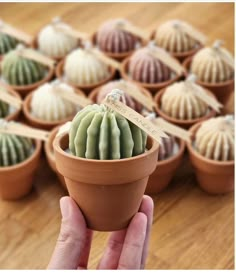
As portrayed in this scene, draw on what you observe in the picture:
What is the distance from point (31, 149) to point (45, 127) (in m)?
0.10

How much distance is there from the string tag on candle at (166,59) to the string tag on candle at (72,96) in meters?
0.23

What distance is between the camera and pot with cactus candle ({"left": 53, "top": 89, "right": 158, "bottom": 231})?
0.60 m

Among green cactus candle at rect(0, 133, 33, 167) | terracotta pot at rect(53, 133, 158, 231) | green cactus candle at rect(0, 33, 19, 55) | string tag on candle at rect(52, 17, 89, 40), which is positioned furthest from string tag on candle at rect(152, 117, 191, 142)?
green cactus candle at rect(0, 33, 19, 55)

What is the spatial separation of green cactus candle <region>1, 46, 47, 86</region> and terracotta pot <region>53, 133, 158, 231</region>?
723 mm

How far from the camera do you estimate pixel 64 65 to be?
1.41 metres

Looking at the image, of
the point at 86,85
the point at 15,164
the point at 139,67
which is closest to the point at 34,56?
the point at 86,85

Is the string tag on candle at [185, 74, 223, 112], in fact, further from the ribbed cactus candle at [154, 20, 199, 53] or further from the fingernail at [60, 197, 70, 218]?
the fingernail at [60, 197, 70, 218]

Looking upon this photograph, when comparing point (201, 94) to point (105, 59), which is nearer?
point (201, 94)

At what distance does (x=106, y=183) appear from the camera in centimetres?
61

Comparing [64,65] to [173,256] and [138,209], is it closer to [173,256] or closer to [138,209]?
[173,256]

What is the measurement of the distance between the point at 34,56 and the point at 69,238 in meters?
0.80

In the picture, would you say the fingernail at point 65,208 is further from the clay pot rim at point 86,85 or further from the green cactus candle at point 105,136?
the clay pot rim at point 86,85

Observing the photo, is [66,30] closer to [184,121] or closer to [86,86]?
[86,86]
